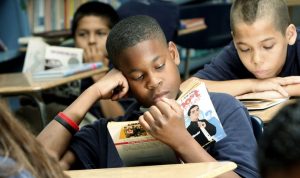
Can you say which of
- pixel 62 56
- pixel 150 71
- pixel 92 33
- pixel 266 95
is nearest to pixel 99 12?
pixel 92 33

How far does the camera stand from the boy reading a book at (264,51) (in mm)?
2494

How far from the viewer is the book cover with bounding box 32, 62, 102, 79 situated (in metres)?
3.51

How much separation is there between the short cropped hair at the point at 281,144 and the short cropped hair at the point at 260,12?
160 cm

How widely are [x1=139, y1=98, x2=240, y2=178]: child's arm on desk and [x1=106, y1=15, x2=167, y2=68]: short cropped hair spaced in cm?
36

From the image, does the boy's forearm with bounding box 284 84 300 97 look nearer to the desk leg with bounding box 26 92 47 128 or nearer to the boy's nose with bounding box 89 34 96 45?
the desk leg with bounding box 26 92 47 128

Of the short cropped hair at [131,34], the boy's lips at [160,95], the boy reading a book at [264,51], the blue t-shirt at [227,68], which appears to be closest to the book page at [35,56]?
the blue t-shirt at [227,68]

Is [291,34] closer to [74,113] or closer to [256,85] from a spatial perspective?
[256,85]

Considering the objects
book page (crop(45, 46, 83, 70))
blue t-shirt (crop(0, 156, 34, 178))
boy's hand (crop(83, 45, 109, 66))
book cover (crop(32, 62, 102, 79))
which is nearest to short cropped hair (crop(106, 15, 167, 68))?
blue t-shirt (crop(0, 156, 34, 178))

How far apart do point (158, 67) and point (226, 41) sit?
12.2 feet

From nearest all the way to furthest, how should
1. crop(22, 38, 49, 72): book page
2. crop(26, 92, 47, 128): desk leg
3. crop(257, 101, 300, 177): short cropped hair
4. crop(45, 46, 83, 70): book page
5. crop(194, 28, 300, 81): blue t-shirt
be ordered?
crop(257, 101, 300, 177): short cropped hair, crop(194, 28, 300, 81): blue t-shirt, crop(26, 92, 47, 128): desk leg, crop(45, 46, 83, 70): book page, crop(22, 38, 49, 72): book page

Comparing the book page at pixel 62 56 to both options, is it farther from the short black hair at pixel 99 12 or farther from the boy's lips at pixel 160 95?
the boy's lips at pixel 160 95

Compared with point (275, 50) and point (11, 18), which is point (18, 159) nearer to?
point (275, 50)

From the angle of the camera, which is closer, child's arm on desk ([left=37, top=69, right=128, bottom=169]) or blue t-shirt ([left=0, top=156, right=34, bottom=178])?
blue t-shirt ([left=0, top=156, right=34, bottom=178])

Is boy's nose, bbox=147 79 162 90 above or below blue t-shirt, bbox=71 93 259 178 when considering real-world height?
above
